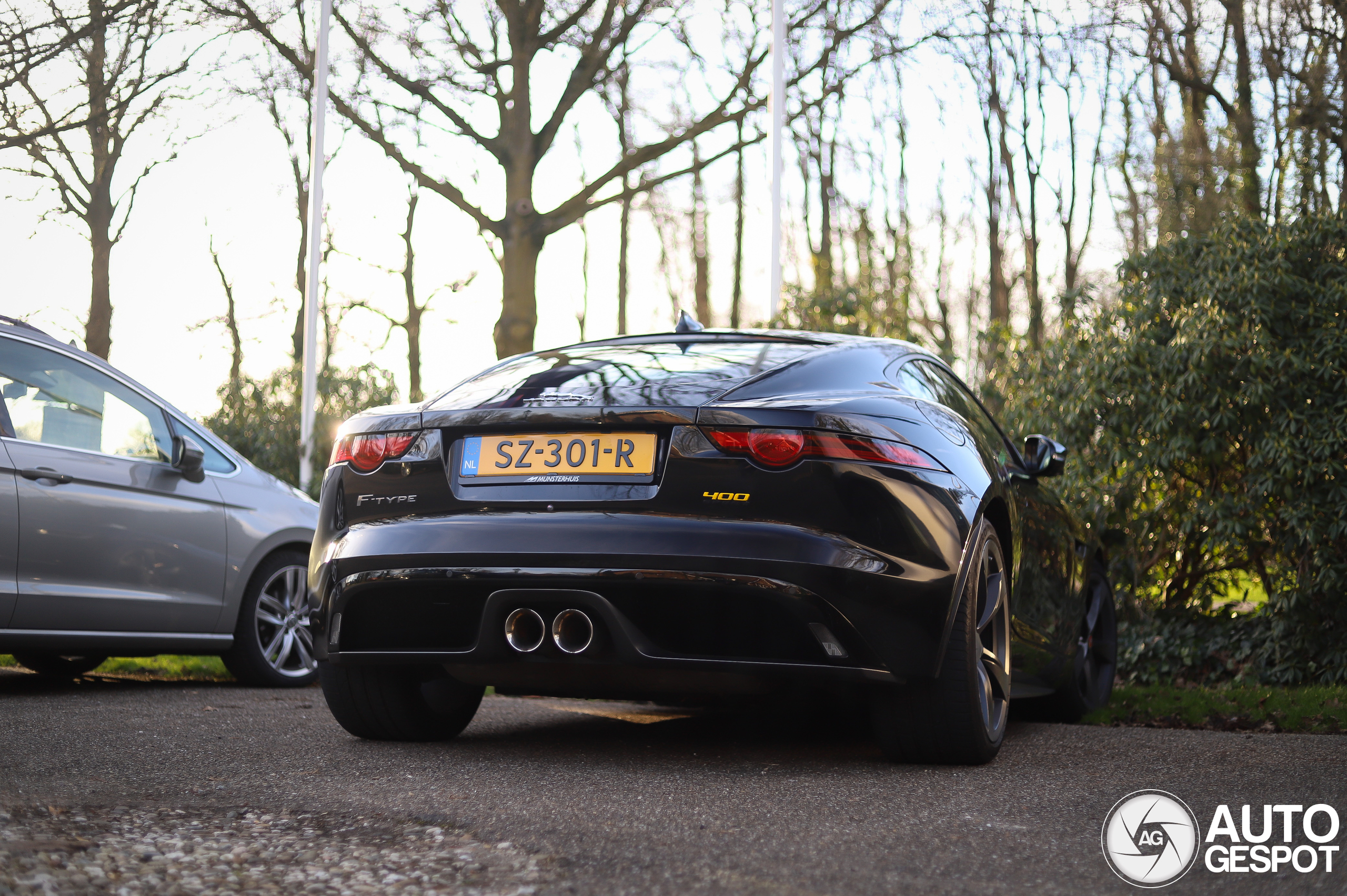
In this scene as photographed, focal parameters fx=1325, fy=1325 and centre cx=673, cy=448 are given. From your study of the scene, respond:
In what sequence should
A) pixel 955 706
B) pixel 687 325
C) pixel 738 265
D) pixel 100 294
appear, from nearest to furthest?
1. pixel 955 706
2. pixel 687 325
3. pixel 100 294
4. pixel 738 265

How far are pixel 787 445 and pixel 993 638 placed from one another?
1117 millimetres

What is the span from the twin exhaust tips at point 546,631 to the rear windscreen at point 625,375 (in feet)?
1.91

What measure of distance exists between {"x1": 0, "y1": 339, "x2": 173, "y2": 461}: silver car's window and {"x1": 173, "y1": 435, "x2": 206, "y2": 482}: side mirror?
60 millimetres

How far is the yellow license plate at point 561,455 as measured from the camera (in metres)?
3.55

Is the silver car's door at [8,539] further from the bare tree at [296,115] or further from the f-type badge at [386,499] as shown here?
the bare tree at [296,115]

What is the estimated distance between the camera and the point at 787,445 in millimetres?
3490

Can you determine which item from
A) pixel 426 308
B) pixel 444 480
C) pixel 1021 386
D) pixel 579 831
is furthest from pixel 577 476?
pixel 426 308

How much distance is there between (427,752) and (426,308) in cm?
1959

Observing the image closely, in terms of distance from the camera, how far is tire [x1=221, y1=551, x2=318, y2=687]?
650cm

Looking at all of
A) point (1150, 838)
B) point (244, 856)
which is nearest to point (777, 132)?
point (1150, 838)

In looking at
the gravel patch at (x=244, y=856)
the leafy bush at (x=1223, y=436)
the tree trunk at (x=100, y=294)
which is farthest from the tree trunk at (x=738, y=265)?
the gravel patch at (x=244, y=856)

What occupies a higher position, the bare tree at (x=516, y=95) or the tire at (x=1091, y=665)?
the bare tree at (x=516, y=95)

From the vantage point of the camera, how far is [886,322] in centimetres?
1400

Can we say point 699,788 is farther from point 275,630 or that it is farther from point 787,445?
point 275,630
